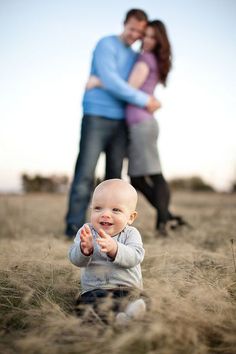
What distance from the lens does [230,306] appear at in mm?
1698

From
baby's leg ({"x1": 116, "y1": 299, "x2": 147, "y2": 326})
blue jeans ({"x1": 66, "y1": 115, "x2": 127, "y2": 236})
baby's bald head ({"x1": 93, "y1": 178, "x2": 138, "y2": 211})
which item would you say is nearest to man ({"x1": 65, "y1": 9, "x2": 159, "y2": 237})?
blue jeans ({"x1": 66, "y1": 115, "x2": 127, "y2": 236})

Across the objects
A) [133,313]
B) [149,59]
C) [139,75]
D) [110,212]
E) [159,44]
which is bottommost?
[133,313]

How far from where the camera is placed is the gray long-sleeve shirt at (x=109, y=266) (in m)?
1.76

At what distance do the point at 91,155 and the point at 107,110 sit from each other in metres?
0.46

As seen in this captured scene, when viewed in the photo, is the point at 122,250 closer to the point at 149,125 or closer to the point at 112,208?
the point at 112,208

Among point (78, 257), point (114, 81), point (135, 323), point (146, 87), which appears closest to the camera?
point (135, 323)

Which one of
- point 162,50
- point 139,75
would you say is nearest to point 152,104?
point 139,75

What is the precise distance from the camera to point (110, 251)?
1.69m

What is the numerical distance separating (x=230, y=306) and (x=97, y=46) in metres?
3.09

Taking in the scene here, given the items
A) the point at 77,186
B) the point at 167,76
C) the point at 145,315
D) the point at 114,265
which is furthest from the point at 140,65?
the point at 145,315

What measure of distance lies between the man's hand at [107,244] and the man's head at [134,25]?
302cm

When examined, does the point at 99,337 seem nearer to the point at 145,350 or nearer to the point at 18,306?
the point at 145,350

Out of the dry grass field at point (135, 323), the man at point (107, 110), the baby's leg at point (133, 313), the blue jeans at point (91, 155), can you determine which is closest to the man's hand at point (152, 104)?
the man at point (107, 110)

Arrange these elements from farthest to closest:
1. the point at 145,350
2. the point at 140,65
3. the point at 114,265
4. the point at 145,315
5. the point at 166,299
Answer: the point at 140,65
the point at 114,265
the point at 166,299
the point at 145,315
the point at 145,350
